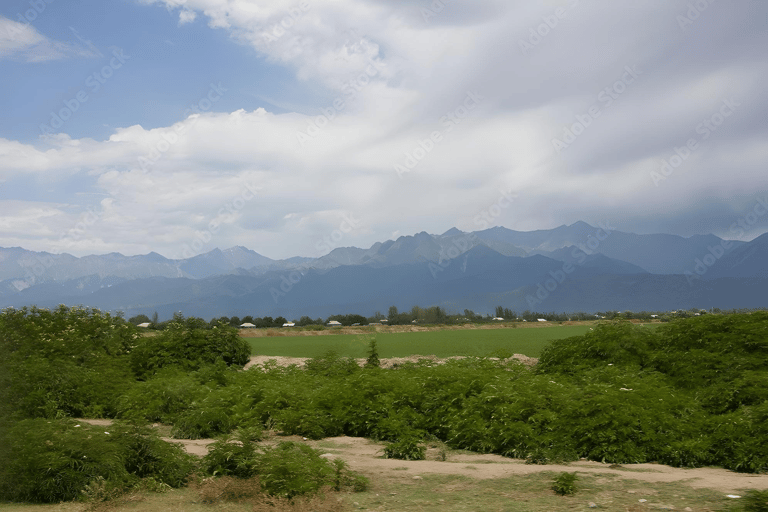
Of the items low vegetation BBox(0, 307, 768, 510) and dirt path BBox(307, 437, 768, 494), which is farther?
low vegetation BBox(0, 307, 768, 510)

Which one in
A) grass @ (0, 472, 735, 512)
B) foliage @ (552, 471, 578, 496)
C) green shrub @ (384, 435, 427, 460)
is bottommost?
green shrub @ (384, 435, 427, 460)

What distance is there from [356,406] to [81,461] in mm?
7057

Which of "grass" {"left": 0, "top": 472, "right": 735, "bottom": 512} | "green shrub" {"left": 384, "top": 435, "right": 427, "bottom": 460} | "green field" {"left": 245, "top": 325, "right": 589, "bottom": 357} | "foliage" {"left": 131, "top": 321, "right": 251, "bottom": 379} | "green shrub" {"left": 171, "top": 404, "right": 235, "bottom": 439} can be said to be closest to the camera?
"grass" {"left": 0, "top": 472, "right": 735, "bottom": 512}

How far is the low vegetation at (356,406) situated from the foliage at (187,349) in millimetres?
126

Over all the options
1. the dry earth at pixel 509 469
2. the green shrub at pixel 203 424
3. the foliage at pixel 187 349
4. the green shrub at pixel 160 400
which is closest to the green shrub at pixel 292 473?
the dry earth at pixel 509 469

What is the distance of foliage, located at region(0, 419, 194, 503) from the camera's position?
764cm

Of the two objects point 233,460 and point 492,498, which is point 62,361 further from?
point 492,498

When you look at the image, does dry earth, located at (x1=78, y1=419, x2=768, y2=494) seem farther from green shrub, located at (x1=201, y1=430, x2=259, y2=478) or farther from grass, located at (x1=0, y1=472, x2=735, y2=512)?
green shrub, located at (x1=201, y1=430, x2=259, y2=478)

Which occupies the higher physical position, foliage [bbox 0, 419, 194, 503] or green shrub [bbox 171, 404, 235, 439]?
foliage [bbox 0, 419, 194, 503]

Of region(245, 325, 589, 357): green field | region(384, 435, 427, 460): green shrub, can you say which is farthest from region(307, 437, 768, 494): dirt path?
region(245, 325, 589, 357): green field

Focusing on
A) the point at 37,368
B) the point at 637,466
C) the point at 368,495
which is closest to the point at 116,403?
the point at 37,368

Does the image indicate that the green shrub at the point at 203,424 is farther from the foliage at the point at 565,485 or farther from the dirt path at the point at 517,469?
the foliage at the point at 565,485

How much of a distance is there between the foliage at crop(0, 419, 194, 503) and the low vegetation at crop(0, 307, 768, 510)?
24mm

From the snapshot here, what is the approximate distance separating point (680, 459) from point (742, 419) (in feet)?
5.64
